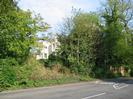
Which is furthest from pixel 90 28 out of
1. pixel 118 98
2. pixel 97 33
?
pixel 118 98

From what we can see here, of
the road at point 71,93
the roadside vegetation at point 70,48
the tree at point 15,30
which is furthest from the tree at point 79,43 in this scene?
the road at point 71,93

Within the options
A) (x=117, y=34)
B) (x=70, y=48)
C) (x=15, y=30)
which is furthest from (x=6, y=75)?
(x=117, y=34)

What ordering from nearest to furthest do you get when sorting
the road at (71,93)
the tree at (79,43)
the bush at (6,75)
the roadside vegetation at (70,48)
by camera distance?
the road at (71,93), the bush at (6,75), the roadside vegetation at (70,48), the tree at (79,43)

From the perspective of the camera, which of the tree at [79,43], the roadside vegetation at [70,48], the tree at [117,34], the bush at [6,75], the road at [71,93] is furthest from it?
the tree at [117,34]

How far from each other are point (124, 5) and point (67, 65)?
2776 cm

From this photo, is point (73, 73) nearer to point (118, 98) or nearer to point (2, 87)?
point (2, 87)

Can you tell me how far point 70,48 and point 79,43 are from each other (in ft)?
4.47

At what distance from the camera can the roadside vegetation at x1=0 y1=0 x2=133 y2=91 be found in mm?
33250

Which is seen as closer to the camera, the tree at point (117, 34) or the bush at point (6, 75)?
the bush at point (6, 75)

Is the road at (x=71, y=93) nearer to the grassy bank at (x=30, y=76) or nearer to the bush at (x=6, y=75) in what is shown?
the bush at (x=6, y=75)

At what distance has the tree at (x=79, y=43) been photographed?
45.1 m

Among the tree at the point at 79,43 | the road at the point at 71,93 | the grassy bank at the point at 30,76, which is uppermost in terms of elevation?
the tree at the point at 79,43

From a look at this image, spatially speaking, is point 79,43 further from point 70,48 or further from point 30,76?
point 30,76

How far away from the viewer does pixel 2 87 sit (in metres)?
28.3
